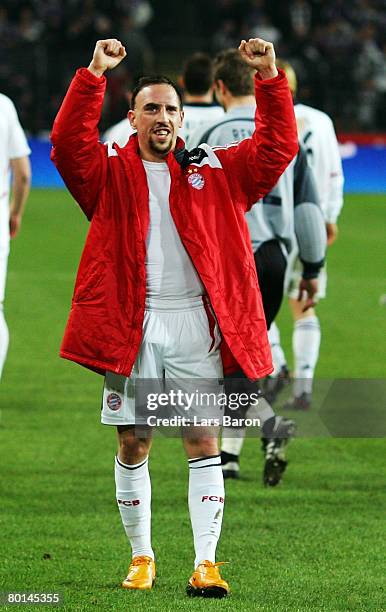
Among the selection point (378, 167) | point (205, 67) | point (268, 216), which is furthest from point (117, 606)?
point (378, 167)

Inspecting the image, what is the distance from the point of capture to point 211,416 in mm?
5066

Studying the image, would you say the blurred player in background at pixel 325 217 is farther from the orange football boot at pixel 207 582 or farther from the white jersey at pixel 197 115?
the orange football boot at pixel 207 582

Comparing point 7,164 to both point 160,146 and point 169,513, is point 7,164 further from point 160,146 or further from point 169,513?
point 160,146

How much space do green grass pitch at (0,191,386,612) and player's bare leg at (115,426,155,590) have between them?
3.6 inches

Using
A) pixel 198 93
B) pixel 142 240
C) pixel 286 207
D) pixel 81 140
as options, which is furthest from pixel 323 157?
pixel 81 140

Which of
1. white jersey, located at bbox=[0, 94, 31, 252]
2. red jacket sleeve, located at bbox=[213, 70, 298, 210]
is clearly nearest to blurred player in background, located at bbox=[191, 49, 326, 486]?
white jersey, located at bbox=[0, 94, 31, 252]

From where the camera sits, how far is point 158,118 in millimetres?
4961

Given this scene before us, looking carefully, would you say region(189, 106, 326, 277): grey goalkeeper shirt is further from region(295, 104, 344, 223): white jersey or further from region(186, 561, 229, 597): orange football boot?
region(186, 561, 229, 597): orange football boot

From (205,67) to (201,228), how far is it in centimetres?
333

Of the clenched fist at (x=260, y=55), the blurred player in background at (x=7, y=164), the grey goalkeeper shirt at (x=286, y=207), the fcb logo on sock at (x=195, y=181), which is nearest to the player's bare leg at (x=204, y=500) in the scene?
the fcb logo on sock at (x=195, y=181)

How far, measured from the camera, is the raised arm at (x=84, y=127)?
15.8 ft

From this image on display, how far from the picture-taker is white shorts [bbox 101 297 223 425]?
501cm

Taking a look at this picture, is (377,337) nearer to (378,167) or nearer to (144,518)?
(144,518)

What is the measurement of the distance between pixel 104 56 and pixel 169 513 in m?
2.42
